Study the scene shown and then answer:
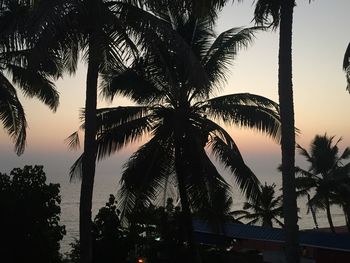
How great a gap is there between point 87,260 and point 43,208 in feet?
7.53

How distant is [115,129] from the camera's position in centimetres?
1457

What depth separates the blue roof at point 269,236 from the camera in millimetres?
16766

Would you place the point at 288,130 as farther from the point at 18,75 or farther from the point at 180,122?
the point at 18,75

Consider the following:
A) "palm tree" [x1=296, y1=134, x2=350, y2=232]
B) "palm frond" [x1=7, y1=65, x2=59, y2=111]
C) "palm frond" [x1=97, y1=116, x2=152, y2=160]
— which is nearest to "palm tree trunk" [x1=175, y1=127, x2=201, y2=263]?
"palm frond" [x1=97, y1=116, x2=152, y2=160]

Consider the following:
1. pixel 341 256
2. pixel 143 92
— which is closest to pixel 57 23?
pixel 143 92

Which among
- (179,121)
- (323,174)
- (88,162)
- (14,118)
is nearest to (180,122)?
(179,121)

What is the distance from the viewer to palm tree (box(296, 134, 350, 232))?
1225 inches

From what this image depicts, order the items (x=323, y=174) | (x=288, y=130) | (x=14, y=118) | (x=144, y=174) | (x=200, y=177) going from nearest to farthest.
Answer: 1. (x=288, y=130)
2. (x=200, y=177)
3. (x=144, y=174)
4. (x=14, y=118)
5. (x=323, y=174)

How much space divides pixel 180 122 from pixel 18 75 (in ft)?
18.7

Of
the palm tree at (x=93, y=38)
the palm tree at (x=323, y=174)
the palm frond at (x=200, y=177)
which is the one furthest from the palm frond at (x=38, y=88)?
the palm tree at (x=323, y=174)

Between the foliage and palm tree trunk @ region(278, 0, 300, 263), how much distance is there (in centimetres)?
612

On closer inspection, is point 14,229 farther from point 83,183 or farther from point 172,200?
point 172,200

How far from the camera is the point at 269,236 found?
19.6 m

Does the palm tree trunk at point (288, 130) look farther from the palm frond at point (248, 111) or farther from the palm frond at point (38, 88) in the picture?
the palm frond at point (38, 88)
